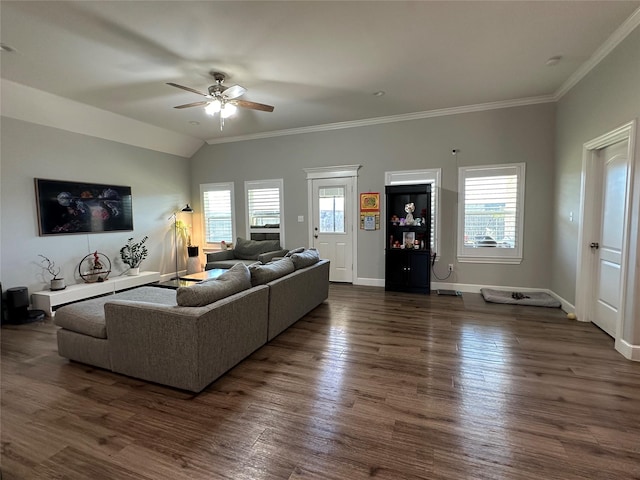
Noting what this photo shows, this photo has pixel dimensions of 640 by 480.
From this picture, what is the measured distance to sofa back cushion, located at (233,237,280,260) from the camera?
19.7 feet

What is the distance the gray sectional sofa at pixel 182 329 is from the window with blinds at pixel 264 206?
129 inches

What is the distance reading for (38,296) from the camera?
420cm

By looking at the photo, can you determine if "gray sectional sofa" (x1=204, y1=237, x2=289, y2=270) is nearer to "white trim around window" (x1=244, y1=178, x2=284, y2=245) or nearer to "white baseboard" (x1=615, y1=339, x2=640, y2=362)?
"white trim around window" (x1=244, y1=178, x2=284, y2=245)

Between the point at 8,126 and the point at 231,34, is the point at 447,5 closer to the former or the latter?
the point at 231,34

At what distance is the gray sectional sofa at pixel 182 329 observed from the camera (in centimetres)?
218

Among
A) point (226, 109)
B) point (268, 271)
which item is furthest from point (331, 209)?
point (268, 271)

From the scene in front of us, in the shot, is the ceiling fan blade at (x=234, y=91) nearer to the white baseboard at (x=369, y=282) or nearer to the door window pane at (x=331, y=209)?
the door window pane at (x=331, y=209)

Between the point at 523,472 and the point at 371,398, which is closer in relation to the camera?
the point at 523,472

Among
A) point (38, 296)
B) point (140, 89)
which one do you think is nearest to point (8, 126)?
point (140, 89)

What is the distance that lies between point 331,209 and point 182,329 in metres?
4.12

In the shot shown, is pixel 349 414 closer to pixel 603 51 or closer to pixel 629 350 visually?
pixel 629 350

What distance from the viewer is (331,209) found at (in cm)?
588

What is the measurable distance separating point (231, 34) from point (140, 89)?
6.55 ft

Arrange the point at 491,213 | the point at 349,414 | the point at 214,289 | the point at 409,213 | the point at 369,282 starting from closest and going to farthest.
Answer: the point at 349,414
the point at 214,289
the point at 491,213
the point at 409,213
the point at 369,282
